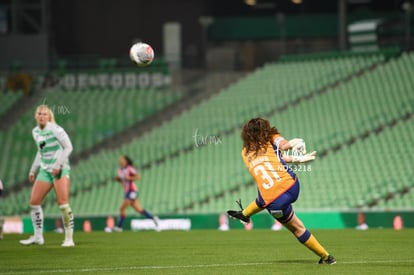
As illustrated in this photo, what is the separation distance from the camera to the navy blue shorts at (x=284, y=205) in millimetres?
13562

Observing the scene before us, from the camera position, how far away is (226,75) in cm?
4156

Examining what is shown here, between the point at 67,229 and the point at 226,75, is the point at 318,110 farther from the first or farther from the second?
the point at 67,229

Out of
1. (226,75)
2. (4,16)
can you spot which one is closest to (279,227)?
(226,75)

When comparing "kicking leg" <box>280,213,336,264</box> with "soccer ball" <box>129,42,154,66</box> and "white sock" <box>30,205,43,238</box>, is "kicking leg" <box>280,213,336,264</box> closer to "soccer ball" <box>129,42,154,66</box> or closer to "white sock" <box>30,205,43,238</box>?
"soccer ball" <box>129,42,154,66</box>

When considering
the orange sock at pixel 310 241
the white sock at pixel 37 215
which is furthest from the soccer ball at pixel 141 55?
the orange sock at pixel 310 241

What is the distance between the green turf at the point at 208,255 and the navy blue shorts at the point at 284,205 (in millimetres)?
684

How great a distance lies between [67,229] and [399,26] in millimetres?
25522

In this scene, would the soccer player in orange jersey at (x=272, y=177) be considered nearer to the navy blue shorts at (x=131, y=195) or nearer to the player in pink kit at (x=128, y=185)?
the player in pink kit at (x=128, y=185)

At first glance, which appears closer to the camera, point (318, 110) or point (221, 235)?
point (221, 235)

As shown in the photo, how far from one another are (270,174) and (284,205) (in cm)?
45

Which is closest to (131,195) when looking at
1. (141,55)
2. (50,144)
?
(141,55)

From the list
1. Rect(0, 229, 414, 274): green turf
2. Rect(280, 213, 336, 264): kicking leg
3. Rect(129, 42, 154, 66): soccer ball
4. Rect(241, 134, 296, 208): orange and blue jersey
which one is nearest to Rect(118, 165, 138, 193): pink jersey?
Rect(0, 229, 414, 274): green turf

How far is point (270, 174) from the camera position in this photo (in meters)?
13.6

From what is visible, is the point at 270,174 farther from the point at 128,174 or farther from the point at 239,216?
the point at 128,174
